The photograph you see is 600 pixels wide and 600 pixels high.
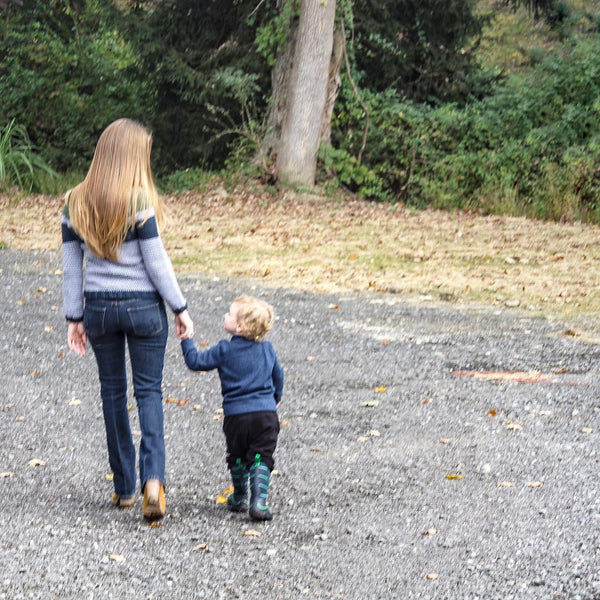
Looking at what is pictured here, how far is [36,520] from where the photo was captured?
4.40 m

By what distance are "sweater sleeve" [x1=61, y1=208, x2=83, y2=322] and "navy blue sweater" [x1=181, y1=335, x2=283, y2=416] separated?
51cm

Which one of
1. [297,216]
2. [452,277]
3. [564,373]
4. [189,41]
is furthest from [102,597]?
[189,41]

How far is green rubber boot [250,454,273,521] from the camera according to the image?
4.42 metres

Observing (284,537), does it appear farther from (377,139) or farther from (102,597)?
(377,139)

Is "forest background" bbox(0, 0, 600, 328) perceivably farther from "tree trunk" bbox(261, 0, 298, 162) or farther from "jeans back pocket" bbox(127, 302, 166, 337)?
"jeans back pocket" bbox(127, 302, 166, 337)

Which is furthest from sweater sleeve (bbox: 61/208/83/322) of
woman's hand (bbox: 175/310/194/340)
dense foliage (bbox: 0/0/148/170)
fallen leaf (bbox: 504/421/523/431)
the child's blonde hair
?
dense foliage (bbox: 0/0/148/170)

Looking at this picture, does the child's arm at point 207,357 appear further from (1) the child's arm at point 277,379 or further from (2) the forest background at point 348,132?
(2) the forest background at point 348,132

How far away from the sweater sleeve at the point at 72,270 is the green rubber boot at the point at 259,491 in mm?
1045

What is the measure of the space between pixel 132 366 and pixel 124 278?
1.34 feet

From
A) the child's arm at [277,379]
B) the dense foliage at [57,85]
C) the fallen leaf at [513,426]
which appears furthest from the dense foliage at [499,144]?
the child's arm at [277,379]

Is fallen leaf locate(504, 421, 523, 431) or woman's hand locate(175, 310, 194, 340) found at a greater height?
woman's hand locate(175, 310, 194, 340)

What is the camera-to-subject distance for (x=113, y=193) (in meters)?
4.24

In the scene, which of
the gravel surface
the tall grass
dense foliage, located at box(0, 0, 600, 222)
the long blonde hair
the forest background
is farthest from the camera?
the tall grass

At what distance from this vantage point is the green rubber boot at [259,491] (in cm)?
442
